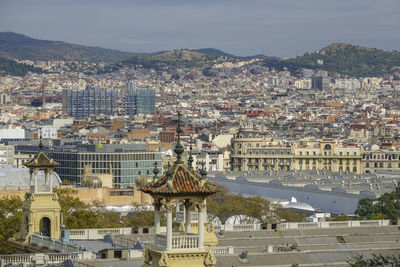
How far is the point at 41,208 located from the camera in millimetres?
44281

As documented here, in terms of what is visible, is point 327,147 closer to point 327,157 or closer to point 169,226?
point 327,157

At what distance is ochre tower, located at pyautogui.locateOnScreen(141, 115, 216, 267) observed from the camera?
26516 mm

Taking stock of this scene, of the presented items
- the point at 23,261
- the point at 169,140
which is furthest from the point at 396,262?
the point at 169,140

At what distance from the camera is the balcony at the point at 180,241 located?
1046 inches

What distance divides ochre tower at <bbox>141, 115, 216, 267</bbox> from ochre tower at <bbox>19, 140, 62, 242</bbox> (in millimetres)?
17174

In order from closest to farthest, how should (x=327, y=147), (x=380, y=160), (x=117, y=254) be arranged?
(x=117, y=254) < (x=380, y=160) < (x=327, y=147)

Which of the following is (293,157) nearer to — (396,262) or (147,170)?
(147,170)

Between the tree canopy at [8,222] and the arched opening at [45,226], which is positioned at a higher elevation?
the arched opening at [45,226]

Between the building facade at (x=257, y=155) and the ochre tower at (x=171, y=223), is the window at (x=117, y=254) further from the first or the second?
the building facade at (x=257, y=155)

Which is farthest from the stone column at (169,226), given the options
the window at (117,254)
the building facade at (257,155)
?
the building facade at (257,155)

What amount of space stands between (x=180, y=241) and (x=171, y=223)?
38 centimetres

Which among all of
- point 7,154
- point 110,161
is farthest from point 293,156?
point 110,161

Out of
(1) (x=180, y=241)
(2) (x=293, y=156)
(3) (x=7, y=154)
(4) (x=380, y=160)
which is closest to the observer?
(1) (x=180, y=241)

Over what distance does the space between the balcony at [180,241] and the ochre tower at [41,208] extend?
17435 millimetres
